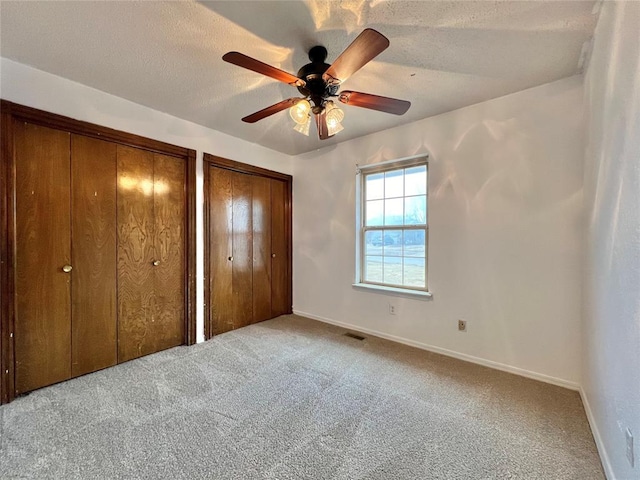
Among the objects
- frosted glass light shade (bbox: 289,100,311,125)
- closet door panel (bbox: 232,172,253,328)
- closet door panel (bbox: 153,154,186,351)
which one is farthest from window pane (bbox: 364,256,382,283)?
closet door panel (bbox: 153,154,186,351)

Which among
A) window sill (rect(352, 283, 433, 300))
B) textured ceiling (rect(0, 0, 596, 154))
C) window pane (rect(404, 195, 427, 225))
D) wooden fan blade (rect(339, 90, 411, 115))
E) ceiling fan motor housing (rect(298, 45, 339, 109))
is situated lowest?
window sill (rect(352, 283, 433, 300))

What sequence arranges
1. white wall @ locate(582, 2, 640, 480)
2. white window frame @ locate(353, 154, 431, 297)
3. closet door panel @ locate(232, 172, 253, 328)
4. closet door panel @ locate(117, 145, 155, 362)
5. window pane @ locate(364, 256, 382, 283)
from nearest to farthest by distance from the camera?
white wall @ locate(582, 2, 640, 480) → closet door panel @ locate(117, 145, 155, 362) → white window frame @ locate(353, 154, 431, 297) → window pane @ locate(364, 256, 382, 283) → closet door panel @ locate(232, 172, 253, 328)

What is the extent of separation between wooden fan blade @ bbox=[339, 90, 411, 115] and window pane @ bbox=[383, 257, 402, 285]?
1.78m

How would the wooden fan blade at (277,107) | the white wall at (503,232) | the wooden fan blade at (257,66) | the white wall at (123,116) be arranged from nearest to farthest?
the wooden fan blade at (257,66)
the wooden fan blade at (277,107)
the white wall at (123,116)
the white wall at (503,232)

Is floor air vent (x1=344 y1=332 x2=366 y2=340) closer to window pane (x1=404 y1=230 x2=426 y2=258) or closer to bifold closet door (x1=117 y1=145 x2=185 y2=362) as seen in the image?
window pane (x1=404 y1=230 x2=426 y2=258)

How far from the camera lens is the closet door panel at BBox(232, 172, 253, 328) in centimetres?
348

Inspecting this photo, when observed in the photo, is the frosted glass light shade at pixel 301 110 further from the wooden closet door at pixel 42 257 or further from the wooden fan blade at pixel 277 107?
the wooden closet door at pixel 42 257

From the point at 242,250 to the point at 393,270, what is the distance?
6.43 feet

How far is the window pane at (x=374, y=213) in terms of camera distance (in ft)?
11.0

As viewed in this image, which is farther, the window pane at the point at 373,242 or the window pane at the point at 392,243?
the window pane at the point at 373,242

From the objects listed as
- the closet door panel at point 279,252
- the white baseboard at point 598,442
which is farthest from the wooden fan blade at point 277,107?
the white baseboard at point 598,442

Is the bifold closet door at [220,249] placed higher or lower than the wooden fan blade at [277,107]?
lower

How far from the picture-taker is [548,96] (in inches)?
86.1

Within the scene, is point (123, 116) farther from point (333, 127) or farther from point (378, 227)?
point (378, 227)
